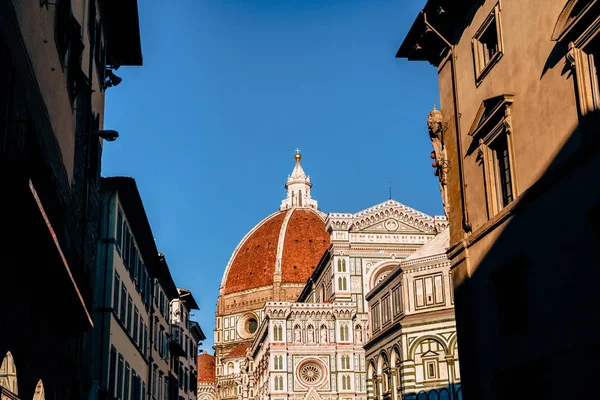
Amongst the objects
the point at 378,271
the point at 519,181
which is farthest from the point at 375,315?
the point at 519,181

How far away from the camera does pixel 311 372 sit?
7719 centimetres

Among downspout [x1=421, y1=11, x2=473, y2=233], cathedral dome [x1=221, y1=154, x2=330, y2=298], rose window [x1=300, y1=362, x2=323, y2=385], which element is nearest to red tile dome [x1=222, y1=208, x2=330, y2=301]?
cathedral dome [x1=221, y1=154, x2=330, y2=298]

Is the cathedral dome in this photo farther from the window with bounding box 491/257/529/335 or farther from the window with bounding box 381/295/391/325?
the window with bounding box 491/257/529/335

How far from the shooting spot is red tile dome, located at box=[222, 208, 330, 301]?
140 m

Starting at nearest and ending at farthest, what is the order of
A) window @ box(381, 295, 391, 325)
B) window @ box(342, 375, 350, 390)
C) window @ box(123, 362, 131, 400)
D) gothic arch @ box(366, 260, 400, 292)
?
window @ box(123, 362, 131, 400) < window @ box(381, 295, 391, 325) < window @ box(342, 375, 350, 390) < gothic arch @ box(366, 260, 400, 292)

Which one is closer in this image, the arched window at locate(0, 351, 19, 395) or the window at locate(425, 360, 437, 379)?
the arched window at locate(0, 351, 19, 395)

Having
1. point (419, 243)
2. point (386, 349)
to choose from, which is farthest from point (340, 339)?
point (386, 349)

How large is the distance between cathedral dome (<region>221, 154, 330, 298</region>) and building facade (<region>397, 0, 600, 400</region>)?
4615 inches

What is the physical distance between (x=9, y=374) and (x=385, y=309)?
36.2 meters

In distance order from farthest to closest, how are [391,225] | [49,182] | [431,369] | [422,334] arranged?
[391,225], [422,334], [431,369], [49,182]

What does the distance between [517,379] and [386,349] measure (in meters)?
30.6

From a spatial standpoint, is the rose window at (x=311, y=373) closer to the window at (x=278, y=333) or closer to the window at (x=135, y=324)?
the window at (x=278, y=333)

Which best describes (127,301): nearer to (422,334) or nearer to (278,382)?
(422,334)

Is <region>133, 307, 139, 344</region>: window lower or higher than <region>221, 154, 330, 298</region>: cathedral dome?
lower
